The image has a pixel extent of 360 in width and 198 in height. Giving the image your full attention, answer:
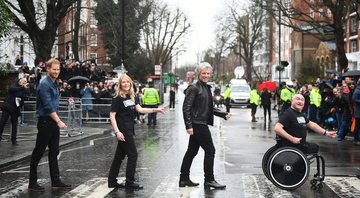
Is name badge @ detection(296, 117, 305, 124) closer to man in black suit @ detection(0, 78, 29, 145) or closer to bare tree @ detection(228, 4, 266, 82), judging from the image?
man in black suit @ detection(0, 78, 29, 145)

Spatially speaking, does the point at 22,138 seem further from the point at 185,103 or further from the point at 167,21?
the point at 167,21

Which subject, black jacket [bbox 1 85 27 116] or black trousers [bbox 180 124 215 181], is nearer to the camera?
black trousers [bbox 180 124 215 181]

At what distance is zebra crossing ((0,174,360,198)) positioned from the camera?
812 centimetres

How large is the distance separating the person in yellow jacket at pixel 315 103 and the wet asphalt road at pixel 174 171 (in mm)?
4112

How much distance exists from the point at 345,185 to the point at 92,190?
396 cm

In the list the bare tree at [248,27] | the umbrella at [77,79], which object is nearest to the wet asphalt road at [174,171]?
the umbrella at [77,79]

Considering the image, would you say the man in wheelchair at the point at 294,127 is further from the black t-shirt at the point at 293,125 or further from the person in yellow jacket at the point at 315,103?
the person in yellow jacket at the point at 315,103

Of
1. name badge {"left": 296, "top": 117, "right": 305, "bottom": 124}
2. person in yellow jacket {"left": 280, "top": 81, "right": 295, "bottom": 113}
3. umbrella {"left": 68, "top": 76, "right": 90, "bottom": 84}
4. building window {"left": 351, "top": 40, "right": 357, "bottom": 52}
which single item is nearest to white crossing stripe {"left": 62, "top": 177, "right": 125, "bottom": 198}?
name badge {"left": 296, "top": 117, "right": 305, "bottom": 124}

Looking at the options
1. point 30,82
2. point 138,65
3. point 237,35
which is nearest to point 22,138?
point 30,82

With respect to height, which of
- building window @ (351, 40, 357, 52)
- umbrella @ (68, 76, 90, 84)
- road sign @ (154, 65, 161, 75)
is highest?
building window @ (351, 40, 357, 52)

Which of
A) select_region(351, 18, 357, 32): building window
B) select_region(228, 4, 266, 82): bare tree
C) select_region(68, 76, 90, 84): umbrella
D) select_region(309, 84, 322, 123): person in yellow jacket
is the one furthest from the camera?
select_region(228, 4, 266, 82): bare tree

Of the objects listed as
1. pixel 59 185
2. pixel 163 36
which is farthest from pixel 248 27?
pixel 59 185

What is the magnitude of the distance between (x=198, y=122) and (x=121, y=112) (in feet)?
3.95

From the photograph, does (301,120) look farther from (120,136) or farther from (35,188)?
(35,188)
